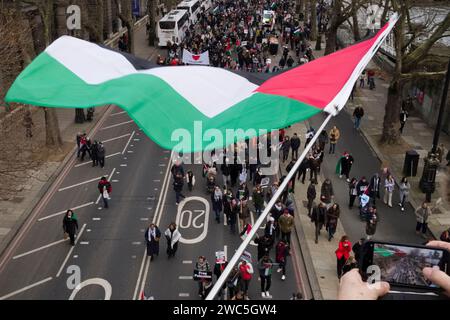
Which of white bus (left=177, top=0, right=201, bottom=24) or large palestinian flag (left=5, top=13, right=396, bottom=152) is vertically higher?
large palestinian flag (left=5, top=13, right=396, bottom=152)

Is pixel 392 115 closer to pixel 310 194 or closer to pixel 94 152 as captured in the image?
pixel 310 194

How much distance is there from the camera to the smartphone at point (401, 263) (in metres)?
3.88

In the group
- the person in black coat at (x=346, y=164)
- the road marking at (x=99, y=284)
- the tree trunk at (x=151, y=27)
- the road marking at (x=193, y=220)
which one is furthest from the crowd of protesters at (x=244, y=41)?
the road marking at (x=99, y=284)

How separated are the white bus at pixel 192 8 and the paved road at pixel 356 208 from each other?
→ 33.6 m

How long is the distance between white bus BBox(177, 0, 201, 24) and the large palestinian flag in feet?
164

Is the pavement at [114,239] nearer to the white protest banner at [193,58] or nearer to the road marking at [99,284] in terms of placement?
the road marking at [99,284]

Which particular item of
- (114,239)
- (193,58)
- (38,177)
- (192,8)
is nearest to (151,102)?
(114,239)

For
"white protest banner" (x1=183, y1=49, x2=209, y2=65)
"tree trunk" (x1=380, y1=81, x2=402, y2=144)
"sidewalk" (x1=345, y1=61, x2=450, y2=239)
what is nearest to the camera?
"sidewalk" (x1=345, y1=61, x2=450, y2=239)

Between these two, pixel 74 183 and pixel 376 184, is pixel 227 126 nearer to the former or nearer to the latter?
pixel 376 184

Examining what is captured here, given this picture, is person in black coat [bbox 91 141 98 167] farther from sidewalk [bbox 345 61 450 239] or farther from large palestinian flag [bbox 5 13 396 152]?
large palestinian flag [bbox 5 13 396 152]

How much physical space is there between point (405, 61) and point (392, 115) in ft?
9.46

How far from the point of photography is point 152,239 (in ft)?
53.6

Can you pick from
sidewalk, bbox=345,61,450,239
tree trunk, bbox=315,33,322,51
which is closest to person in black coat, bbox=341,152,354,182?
sidewalk, bbox=345,61,450,239

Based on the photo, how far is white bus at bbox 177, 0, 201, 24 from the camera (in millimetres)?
58644
